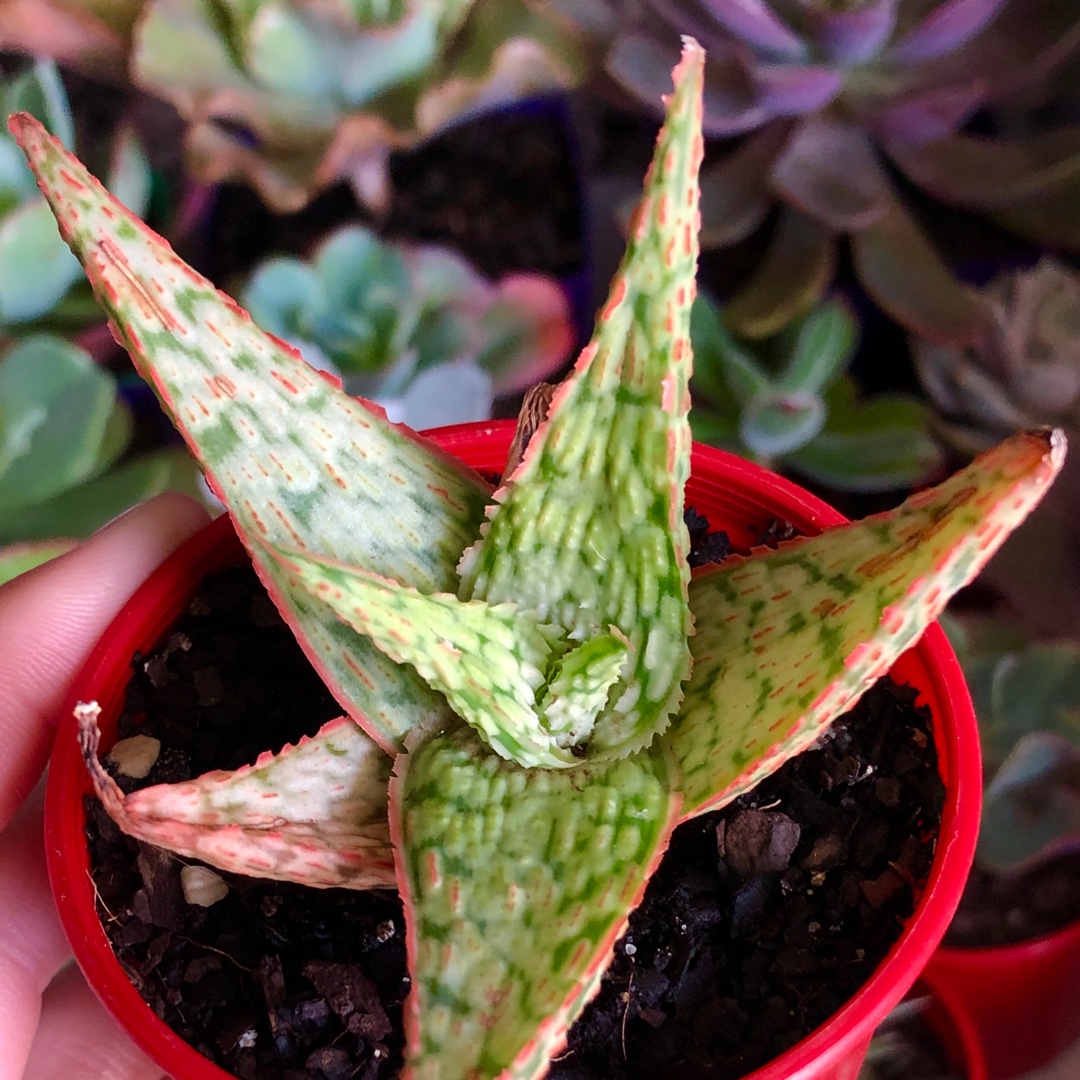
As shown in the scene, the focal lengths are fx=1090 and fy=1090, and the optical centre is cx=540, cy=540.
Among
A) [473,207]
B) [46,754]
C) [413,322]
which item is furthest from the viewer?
[473,207]

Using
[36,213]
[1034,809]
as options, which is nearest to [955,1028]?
[1034,809]

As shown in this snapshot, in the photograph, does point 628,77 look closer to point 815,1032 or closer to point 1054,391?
point 1054,391

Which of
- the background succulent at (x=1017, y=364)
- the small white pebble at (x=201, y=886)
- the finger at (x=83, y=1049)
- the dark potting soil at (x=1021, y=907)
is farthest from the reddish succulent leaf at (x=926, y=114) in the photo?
the finger at (x=83, y=1049)

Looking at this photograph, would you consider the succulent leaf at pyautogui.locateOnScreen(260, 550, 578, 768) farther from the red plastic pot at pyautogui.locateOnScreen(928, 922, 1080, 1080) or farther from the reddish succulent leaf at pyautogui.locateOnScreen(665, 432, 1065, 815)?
the red plastic pot at pyautogui.locateOnScreen(928, 922, 1080, 1080)

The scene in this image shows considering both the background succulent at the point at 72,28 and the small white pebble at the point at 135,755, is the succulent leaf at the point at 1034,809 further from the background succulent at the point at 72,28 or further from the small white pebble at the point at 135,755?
the background succulent at the point at 72,28

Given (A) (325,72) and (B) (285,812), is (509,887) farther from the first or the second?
(A) (325,72)

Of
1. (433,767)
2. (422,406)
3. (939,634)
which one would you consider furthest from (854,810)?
(422,406)

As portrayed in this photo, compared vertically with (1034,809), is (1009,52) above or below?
above
